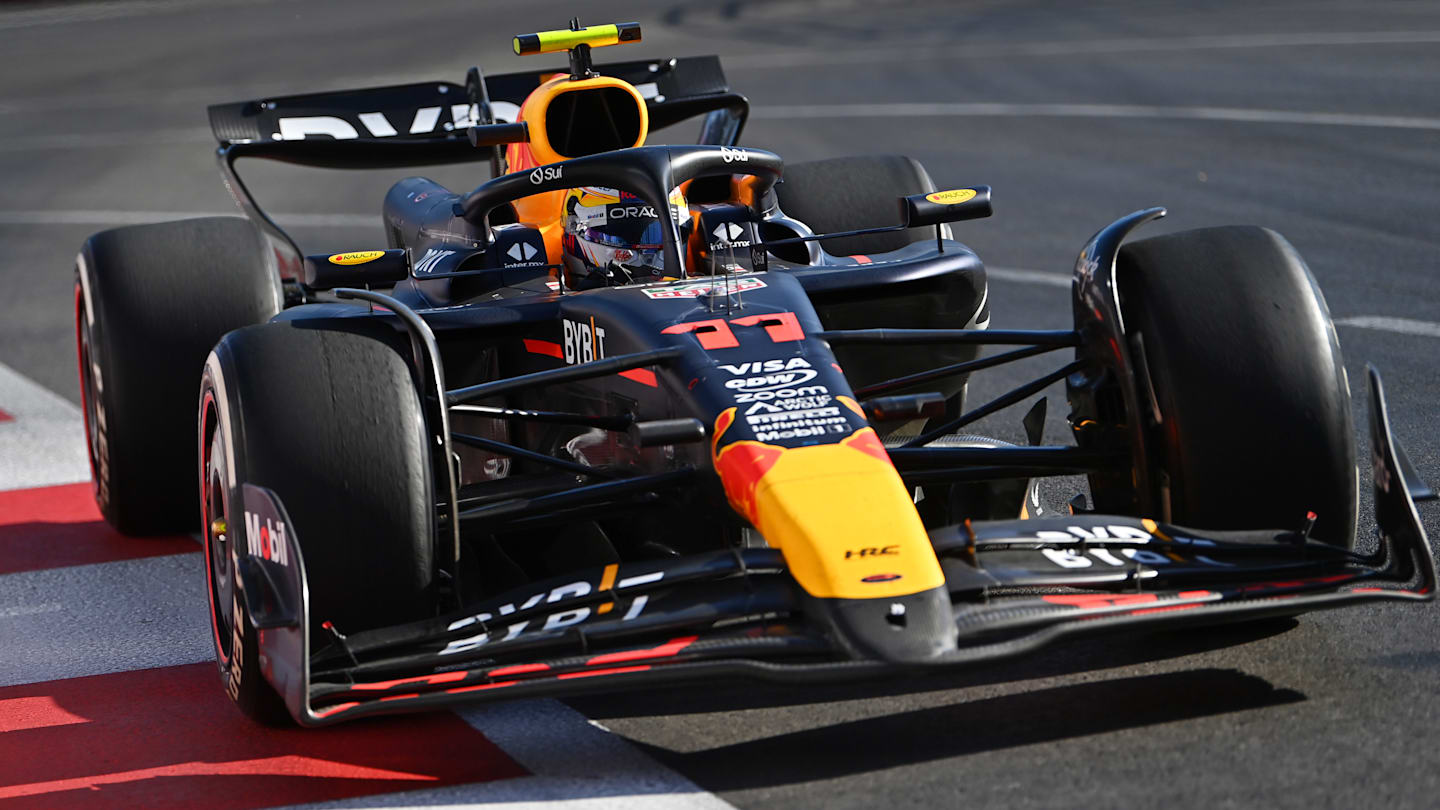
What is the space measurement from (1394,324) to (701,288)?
177 inches

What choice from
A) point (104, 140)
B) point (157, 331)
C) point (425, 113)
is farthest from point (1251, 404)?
point (104, 140)

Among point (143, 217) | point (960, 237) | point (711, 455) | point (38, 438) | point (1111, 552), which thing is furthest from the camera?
point (143, 217)

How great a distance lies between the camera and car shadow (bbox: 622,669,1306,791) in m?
4.02

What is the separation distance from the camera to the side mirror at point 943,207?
18.3 ft

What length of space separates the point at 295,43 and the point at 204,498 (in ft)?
74.6

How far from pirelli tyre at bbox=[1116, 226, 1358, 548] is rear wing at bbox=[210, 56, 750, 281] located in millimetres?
3349

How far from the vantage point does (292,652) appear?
161 inches

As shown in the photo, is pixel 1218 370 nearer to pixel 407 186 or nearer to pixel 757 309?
pixel 757 309

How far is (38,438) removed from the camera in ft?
27.2

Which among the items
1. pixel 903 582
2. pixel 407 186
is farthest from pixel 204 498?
pixel 407 186

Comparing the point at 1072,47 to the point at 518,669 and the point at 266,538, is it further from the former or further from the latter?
the point at 518,669

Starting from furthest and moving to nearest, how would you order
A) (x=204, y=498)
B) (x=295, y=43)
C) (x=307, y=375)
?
(x=295, y=43) → (x=204, y=498) → (x=307, y=375)

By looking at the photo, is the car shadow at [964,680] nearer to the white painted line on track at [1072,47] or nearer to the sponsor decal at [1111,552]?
the sponsor decal at [1111,552]

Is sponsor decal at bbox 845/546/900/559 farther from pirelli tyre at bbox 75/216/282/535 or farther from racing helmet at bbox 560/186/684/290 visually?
pirelli tyre at bbox 75/216/282/535
